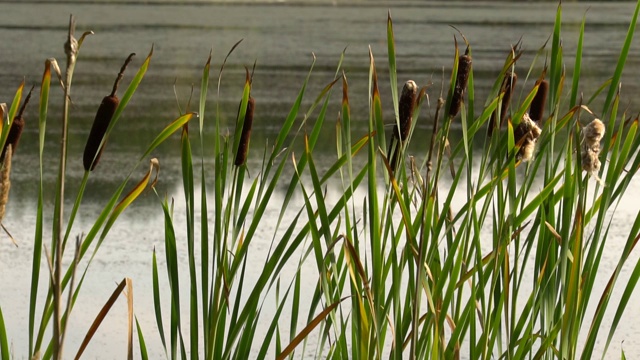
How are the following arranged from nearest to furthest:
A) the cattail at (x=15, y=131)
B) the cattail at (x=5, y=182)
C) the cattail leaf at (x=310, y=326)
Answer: the cattail at (x=5, y=182), the cattail at (x=15, y=131), the cattail leaf at (x=310, y=326)

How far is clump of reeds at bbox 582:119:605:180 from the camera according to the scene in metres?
1.45

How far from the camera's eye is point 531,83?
404 inches

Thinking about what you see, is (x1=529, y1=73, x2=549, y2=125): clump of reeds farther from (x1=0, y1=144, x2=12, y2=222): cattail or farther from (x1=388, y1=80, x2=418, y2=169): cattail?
(x1=0, y1=144, x2=12, y2=222): cattail

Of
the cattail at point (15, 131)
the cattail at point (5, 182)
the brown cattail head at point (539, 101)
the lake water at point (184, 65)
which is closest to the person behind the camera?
the cattail at point (5, 182)

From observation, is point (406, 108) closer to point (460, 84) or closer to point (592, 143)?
point (460, 84)

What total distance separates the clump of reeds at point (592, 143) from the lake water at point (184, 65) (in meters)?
0.40

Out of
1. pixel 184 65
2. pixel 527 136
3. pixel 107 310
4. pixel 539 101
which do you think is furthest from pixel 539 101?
pixel 184 65

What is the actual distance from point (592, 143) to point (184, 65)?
9.95 meters

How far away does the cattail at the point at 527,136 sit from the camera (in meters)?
1.77

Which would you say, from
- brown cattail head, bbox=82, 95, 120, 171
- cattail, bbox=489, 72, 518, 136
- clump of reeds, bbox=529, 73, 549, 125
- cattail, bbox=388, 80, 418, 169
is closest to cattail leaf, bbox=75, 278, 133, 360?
brown cattail head, bbox=82, 95, 120, 171

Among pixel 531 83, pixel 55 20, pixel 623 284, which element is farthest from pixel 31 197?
pixel 55 20

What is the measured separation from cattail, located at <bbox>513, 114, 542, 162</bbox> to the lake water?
153 millimetres

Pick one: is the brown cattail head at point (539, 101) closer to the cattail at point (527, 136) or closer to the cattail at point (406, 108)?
the cattail at point (527, 136)

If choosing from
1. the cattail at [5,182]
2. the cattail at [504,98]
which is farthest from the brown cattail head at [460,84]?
the cattail at [5,182]
